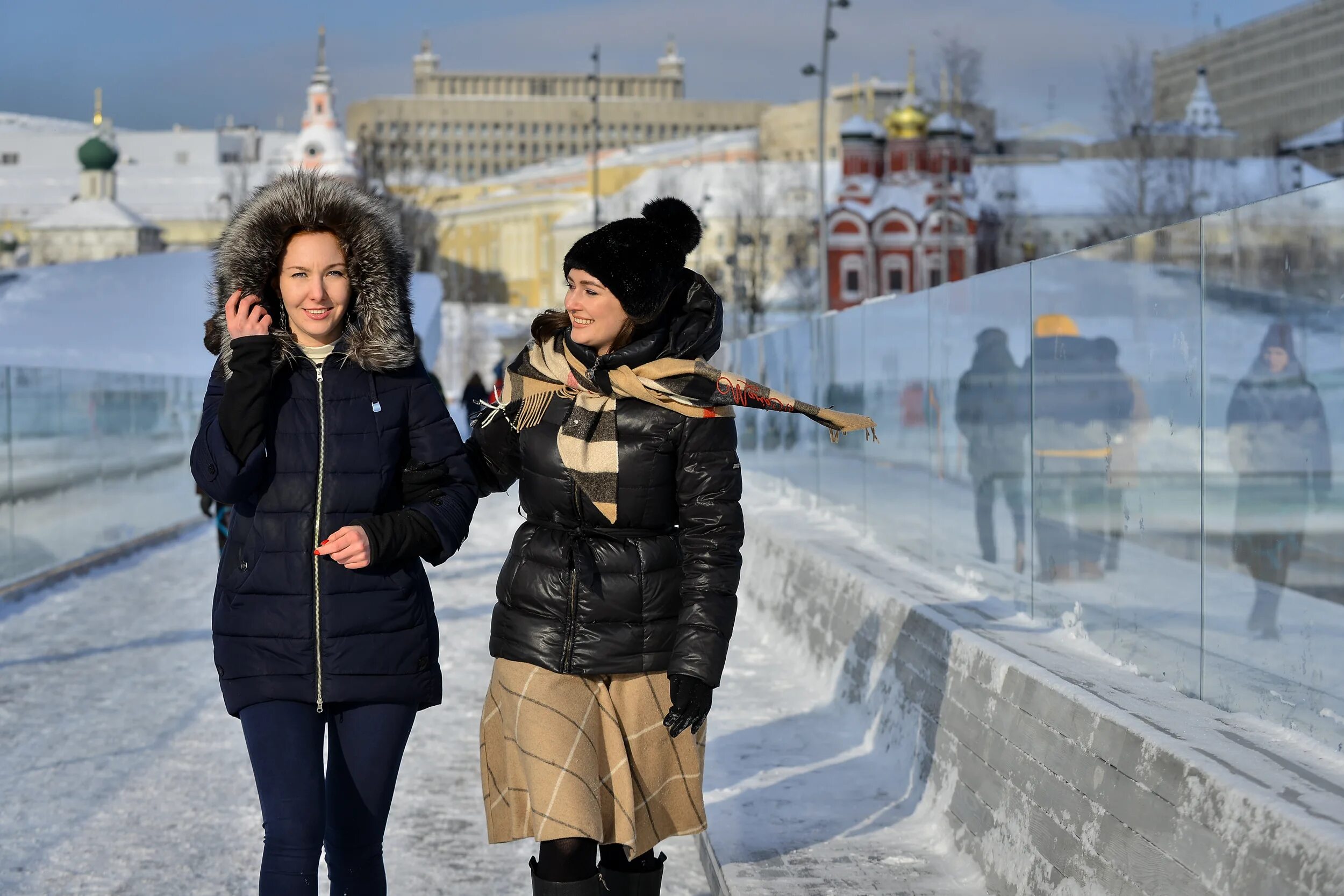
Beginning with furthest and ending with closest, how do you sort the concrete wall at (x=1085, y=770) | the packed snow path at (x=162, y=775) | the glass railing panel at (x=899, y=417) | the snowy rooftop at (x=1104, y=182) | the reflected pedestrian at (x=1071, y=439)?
1. the snowy rooftop at (x=1104, y=182)
2. the glass railing panel at (x=899, y=417)
3. the reflected pedestrian at (x=1071, y=439)
4. the packed snow path at (x=162, y=775)
5. the concrete wall at (x=1085, y=770)

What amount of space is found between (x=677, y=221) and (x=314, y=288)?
0.80m

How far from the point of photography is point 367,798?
387 centimetres

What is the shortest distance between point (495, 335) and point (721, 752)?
88.9 meters

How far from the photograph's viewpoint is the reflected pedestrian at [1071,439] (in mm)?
5469

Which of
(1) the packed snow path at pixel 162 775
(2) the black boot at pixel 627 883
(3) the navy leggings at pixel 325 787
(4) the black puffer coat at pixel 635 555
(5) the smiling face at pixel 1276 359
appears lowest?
(1) the packed snow path at pixel 162 775

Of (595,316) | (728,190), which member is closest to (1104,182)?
(728,190)

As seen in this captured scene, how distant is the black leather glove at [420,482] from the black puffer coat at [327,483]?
0.05 feet

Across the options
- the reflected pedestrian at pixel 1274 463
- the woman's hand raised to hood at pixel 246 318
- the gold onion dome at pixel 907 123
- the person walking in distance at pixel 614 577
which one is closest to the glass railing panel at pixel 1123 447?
the reflected pedestrian at pixel 1274 463

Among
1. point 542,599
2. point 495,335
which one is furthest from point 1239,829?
point 495,335

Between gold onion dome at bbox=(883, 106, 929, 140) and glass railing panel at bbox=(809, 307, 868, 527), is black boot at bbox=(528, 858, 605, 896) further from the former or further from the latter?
gold onion dome at bbox=(883, 106, 929, 140)

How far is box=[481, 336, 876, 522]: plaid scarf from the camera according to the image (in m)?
3.91

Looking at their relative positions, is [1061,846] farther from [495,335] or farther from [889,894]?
[495,335]

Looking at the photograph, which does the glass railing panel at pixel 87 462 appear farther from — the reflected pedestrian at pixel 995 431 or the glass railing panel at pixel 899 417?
the reflected pedestrian at pixel 995 431

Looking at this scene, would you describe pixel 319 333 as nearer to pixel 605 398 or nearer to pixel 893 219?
pixel 605 398
